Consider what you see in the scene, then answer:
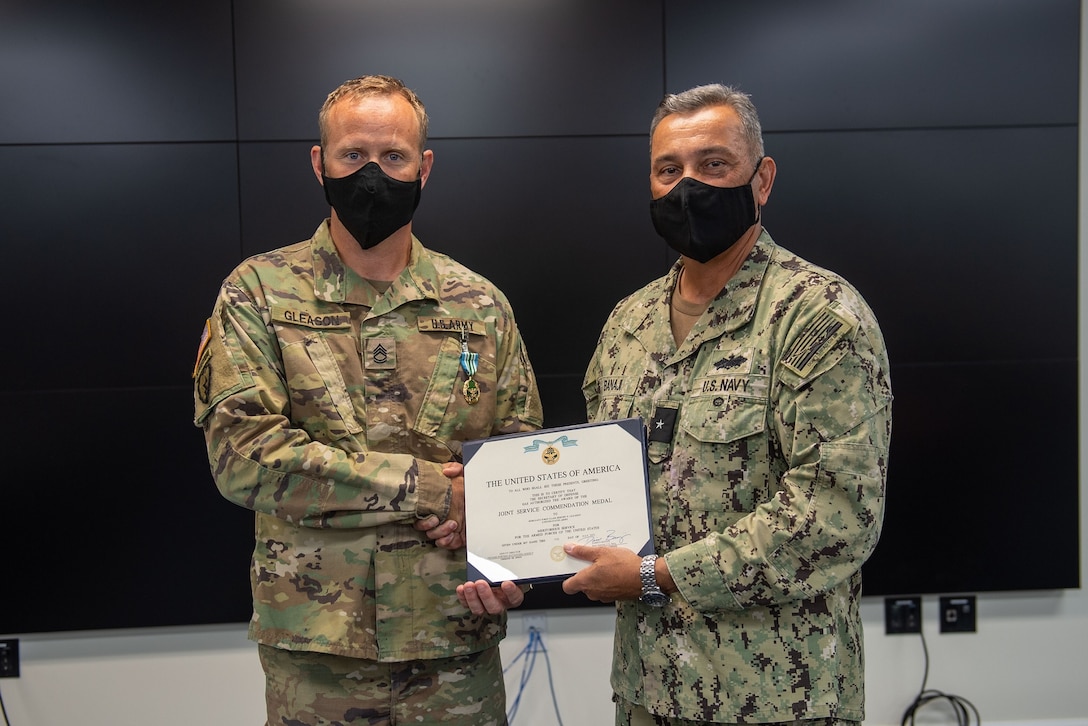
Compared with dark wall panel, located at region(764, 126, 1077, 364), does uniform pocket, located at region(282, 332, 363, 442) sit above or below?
below

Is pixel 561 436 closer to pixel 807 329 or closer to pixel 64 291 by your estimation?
pixel 807 329

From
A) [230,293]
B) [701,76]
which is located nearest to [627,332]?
[230,293]

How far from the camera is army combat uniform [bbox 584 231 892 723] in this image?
1619 mm

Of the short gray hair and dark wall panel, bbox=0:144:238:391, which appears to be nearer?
the short gray hair

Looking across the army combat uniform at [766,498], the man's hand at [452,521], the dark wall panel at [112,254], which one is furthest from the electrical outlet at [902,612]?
the dark wall panel at [112,254]

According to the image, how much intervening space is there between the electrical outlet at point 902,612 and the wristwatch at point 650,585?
71.2 inches

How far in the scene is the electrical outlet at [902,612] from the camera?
314cm

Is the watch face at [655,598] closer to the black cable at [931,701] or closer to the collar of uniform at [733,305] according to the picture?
the collar of uniform at [733,305]

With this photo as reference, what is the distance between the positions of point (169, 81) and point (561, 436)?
205 centimetres

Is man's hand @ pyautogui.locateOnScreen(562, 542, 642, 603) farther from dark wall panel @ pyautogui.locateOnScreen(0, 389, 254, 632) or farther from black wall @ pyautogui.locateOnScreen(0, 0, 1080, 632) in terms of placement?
dark wall panel @ pyautogui.locateOnScreen(0, 389, 254, 632)

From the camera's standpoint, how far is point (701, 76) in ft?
9.80

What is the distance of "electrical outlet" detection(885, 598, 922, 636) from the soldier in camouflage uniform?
1764mm

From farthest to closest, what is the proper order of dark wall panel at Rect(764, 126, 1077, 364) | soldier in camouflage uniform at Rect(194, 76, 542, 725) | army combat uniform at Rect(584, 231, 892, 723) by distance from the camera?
dark wall panel at Rect(764, 126, 1077, 364) → soldier in camouflage uniform at Rect(194, 76, 542, 725) → army combat uniform at Rect(584, 231, 892, 723)

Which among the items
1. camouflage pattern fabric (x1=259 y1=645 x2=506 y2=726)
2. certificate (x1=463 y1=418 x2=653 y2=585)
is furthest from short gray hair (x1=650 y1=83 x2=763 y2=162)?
camouflage pattern fabric (x1=259 y1=645 x2=506 y2=726)
